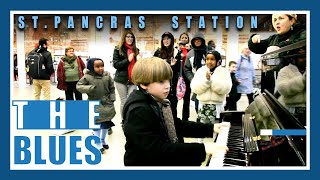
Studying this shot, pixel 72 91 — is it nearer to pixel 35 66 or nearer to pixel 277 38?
pixel 35 66

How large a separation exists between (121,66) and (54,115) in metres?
0.46

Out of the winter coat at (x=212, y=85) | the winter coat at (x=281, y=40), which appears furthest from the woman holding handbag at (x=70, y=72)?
the winter coat at (x=281, y=40)

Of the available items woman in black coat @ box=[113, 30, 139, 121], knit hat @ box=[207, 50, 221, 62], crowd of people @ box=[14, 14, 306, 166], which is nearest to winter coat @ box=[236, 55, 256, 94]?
crowd of people @ box=[14, 14, 306, 166]

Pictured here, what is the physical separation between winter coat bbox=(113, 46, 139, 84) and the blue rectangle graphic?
0.29 metres

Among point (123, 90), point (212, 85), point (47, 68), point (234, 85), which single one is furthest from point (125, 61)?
point (234, 85)

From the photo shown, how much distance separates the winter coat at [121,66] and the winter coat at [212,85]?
→ 42cm

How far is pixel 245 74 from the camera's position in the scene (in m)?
2.37

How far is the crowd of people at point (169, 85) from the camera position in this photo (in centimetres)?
170

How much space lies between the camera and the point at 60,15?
2.10 meters

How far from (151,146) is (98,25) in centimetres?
77

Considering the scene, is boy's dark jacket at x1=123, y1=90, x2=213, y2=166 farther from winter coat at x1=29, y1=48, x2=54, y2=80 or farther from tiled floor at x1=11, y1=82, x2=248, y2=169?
winter coat at x1=29, y1=48, x2=54, y2=80

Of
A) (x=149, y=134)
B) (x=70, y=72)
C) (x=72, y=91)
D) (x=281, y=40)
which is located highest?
(x=281, y=40)

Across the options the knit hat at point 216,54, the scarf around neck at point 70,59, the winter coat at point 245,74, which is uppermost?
the knit hat at point 216,54

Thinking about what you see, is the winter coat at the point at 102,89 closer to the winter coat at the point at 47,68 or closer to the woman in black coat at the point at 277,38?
the winter coat at the point at 47,68
